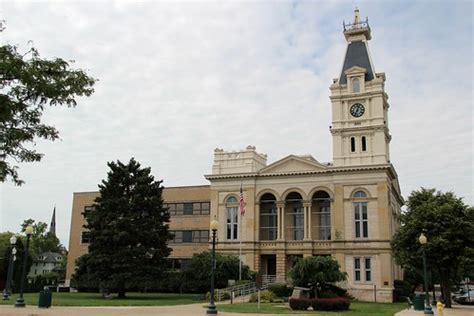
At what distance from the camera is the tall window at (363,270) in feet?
172

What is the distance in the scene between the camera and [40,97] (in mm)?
16281

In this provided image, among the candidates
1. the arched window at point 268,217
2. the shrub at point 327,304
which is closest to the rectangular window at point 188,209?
the arched window at point 268,217

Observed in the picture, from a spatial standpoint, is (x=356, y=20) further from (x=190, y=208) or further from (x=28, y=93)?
(x=28, y=93)

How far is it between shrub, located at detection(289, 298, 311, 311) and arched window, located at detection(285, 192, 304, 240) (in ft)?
83.0

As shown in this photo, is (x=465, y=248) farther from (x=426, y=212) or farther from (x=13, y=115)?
(x=13, y=115)

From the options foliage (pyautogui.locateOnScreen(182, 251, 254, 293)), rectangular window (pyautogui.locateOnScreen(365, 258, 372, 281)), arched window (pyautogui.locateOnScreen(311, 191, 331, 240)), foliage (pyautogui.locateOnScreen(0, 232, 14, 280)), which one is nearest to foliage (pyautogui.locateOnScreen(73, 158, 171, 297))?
foliage (pyautogui.locateOnScreen(182, 251, 254, 293))

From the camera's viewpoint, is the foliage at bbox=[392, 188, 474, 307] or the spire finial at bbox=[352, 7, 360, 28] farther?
the spire finial at bbox=[352, 7, 360, 28]

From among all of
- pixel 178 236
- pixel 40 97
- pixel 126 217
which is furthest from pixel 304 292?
pixel 178 236

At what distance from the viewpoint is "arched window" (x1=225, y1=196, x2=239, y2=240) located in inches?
2329

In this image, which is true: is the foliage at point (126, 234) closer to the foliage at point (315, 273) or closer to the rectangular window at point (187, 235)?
the foliage at point (315, 273)

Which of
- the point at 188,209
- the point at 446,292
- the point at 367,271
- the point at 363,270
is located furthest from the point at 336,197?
the point at 188,209

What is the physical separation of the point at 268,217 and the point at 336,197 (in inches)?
362

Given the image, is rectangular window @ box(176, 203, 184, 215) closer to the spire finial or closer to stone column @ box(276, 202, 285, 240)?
stone column @ box(276, 202, 285, 240)

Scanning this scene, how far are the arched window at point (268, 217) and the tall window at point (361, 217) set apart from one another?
373 inches
